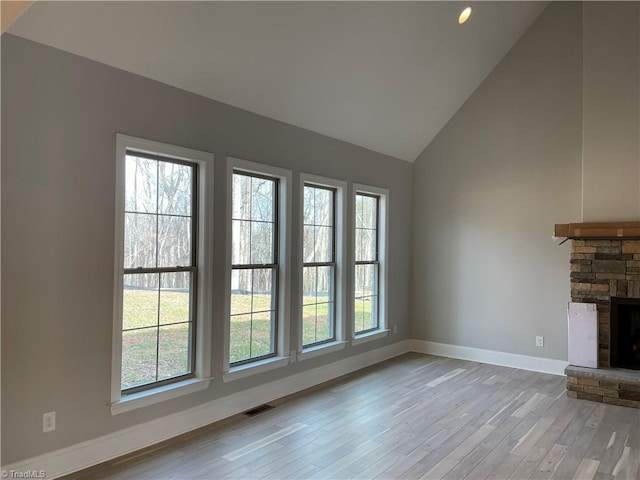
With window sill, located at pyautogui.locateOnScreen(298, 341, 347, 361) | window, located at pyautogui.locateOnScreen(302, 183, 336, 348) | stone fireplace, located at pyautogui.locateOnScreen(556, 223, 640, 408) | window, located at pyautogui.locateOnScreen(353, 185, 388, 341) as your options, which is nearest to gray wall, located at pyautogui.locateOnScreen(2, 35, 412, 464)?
window sill, located at pyautogui.locateOnScreen(298, 341, 347, 361)

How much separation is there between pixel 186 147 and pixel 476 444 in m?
3.11

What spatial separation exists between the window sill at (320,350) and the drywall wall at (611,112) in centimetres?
292

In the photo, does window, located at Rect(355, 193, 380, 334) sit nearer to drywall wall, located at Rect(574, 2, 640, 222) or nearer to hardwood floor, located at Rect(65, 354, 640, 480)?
hardwood floor, located at Rect(65, 354, 640, 480)

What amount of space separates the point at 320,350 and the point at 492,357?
2395mm

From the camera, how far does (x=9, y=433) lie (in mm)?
2617

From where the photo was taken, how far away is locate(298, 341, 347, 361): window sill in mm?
4656

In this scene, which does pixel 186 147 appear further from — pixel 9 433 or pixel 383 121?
pixel 383 121

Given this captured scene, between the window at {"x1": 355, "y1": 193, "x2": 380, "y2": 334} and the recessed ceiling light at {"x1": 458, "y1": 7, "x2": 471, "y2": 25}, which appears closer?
the recessed ceiling light at {"x1": 458, "y1": 7, "x2": 471, "y2": 25}

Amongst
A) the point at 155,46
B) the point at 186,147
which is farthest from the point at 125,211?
the point at 155,46

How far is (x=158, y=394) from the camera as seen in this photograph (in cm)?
334

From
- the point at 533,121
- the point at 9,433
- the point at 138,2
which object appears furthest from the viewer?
the point at 533,121

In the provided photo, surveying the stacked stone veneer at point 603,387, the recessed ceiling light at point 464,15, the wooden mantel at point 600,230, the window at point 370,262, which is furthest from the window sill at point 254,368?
the recessed ceiling light at point 464,15

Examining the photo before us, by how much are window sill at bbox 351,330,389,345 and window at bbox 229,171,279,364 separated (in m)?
1.31

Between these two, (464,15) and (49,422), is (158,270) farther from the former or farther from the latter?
(464,15)
